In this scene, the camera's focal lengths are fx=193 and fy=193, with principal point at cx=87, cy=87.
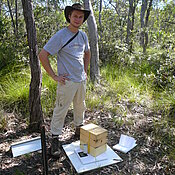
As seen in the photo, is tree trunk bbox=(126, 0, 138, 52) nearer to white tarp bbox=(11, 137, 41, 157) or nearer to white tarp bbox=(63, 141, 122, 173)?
white tarp bbox=(63, 141, 122, 173)

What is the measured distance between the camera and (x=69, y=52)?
94.0 inches

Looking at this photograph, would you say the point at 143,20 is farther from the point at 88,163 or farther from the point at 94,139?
the point at 88,163

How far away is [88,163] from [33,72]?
4.96ft

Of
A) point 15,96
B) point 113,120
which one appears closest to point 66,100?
point 113,120

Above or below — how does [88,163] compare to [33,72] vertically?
below

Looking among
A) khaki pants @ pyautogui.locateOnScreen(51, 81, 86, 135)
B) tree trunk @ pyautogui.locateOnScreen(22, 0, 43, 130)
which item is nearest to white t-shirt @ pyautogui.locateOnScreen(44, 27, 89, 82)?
khaki pants @ pyautogui.locateOnScreen(51, 81, 86, 135)

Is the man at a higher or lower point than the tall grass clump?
higher

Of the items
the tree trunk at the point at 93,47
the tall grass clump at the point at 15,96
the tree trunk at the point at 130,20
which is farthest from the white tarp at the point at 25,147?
the tree trunk at the point at 130,20

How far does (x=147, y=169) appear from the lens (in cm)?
246

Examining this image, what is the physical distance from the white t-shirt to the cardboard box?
0.69 m

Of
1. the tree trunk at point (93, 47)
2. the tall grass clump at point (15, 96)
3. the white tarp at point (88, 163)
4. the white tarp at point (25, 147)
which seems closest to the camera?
the white tarp at point (88, 163)

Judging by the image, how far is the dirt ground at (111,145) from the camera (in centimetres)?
241

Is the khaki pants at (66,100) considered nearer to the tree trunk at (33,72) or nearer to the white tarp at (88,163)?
the white tarp at (88,163)

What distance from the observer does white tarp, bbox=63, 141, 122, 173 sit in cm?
240
